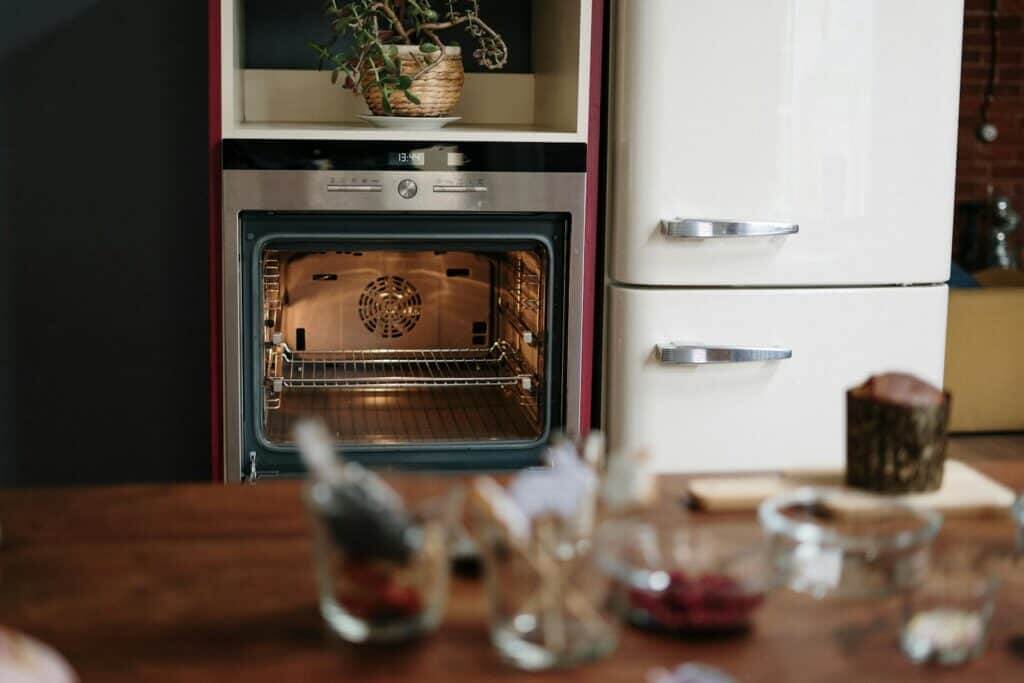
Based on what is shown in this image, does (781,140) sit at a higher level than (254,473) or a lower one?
higher

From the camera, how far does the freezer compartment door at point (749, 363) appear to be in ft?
9.48

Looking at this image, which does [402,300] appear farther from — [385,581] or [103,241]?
[385,581]

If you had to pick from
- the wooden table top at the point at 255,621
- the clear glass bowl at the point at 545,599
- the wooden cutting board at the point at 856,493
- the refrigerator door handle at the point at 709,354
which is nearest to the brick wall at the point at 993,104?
the refrigerator door handle at the point at 709,354

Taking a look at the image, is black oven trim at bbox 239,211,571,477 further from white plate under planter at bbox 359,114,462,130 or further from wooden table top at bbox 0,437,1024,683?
wooden table top at bbox 0,437,1024,683

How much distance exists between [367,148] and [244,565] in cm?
159

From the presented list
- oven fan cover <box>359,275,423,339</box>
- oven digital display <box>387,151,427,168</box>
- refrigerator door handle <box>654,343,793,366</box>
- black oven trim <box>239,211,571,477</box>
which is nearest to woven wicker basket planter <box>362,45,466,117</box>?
oven digital display <box>387,151,427,168</box>

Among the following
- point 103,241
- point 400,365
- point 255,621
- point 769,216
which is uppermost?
point 769,216

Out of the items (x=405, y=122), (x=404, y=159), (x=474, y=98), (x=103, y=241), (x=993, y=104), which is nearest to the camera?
(x=404, y=159)

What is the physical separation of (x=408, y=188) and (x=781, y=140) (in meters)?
0.77

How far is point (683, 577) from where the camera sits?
121 centimetres

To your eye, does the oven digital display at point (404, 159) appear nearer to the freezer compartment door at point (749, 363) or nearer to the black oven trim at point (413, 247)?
the black oven trim at point (413, 247)

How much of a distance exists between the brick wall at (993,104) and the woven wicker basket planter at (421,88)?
3635 millimetres

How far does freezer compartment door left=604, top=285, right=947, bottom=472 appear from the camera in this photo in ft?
9.48

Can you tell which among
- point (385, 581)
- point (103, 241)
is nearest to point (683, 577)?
point (385, 581)
